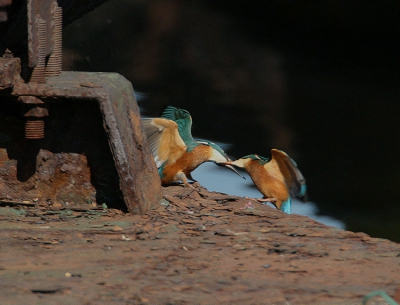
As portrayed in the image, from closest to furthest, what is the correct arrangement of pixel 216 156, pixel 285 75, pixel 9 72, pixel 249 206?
1. pixel 9 72
2. pixel 249 206
3. pixel 216 156
4. pixel 285 75

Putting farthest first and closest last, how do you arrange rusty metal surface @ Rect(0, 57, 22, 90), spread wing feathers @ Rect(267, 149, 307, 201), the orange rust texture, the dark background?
the dark background < spread wing feathers @ Rect(267, 149, 307, 201) < the orange rust texture < rusty metal surface @ Rect(0, 57, 22, 90)

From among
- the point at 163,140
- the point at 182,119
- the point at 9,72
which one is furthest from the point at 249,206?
the point at 182,119

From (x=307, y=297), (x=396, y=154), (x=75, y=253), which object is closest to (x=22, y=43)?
(x=75, y=253)

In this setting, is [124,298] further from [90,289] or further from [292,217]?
[292,217]

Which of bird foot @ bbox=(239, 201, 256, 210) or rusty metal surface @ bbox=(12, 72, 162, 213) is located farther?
bird foot @ bbox=(239, 201, 256, 210)

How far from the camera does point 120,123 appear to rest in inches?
95.1

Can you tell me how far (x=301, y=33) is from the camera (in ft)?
19.9

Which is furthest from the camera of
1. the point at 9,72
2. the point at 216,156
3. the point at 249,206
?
the point at 216,156

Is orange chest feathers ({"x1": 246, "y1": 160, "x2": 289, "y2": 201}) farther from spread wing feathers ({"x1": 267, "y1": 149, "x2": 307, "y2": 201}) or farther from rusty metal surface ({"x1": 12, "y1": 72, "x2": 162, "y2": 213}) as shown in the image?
rusty metal surface ({"x1": 12, "y1": 72, "x2": 162, "y2": 213})

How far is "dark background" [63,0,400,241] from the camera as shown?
15.9ft

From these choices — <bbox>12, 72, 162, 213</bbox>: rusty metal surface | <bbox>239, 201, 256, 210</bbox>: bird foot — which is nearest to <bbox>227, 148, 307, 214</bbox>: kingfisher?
<bbox>239, 201, 256, 210</bbox>: bird foot

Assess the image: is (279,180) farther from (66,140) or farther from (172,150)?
(66,140)

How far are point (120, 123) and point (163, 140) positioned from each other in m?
1.43

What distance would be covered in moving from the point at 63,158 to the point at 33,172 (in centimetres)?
13
